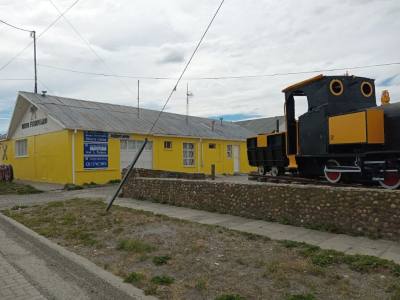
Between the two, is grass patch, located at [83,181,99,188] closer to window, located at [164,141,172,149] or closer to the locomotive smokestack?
window, located at [164,141,172,149]

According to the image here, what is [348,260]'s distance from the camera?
17.8ft

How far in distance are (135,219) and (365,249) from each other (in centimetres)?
520

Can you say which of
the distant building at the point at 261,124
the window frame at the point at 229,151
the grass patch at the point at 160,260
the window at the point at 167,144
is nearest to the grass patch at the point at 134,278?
the grass patch at the point at 160,260

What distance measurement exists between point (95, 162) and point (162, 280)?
56.0 ft

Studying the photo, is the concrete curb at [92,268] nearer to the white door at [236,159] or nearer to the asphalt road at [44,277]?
the asphalt road at [44,277]

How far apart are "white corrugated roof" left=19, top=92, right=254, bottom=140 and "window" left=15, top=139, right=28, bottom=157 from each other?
12.0 feet

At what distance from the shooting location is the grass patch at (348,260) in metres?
5.11

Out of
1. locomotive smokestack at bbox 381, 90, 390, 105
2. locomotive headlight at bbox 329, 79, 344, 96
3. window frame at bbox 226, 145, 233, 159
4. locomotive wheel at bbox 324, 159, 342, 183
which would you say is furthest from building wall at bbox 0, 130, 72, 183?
locomotive smokestack at bbox 381, 90, 390, 105

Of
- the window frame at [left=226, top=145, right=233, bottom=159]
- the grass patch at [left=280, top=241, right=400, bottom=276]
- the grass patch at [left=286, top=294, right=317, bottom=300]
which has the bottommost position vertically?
the grass patch at [left=286, top=294, right=317, bottom=300]

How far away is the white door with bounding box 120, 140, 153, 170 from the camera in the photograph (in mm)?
22906

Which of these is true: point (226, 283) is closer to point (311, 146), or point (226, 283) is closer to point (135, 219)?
point (135, 219)

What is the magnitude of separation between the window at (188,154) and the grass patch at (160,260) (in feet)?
67.5

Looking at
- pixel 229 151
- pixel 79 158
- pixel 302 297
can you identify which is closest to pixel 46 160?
pixel 79 158

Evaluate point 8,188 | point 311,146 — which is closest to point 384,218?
A: point 311,146
